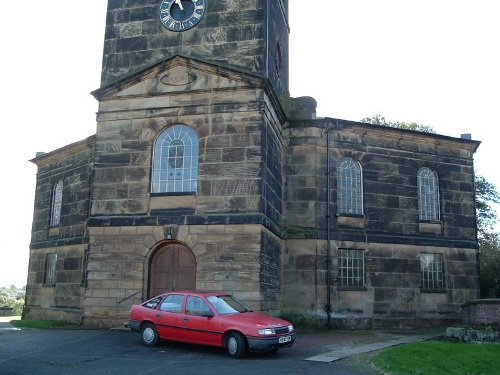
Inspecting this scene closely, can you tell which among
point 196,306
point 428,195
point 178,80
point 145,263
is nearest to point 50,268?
point 145,263

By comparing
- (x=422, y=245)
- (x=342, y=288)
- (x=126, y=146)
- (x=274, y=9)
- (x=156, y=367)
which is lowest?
(x=156, y=367)

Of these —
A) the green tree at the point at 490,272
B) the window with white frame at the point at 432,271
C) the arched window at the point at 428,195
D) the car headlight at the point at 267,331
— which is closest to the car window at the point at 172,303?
the car headlight at the point at 267,331

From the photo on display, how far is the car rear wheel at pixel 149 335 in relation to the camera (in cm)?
1346

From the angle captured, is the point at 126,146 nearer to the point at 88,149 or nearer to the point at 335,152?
the point at 88,149

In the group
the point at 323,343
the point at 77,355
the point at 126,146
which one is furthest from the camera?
the point at 126,146

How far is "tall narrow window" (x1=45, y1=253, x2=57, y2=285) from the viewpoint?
2402 centimetres

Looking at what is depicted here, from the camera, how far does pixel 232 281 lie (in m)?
16.6

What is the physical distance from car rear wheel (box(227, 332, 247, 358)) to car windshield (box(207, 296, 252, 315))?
73 centimetres

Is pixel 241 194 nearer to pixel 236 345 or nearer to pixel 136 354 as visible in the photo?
pixel 236 345

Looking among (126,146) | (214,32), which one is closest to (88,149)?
(126,146)

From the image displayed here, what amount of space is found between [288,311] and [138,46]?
35.4 ft

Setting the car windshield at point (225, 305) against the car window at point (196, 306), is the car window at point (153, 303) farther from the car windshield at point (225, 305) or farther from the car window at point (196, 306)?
the car windshield at point (225, 305)

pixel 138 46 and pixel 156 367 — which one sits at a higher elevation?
pixel 138 46

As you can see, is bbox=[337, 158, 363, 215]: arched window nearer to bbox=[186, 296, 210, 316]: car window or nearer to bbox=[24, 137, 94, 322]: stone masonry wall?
bbox=[186, 296, 210, 316]: car window
